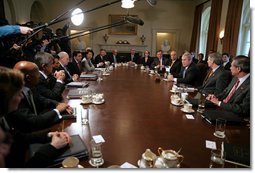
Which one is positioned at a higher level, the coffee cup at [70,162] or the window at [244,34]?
the window at [244,34]

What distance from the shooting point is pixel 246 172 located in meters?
1.02

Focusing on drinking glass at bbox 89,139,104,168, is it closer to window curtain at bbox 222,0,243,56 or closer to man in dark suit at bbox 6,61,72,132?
man in dark suit at bbox 6,61,72,132

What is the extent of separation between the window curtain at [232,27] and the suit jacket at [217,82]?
3.08 meters

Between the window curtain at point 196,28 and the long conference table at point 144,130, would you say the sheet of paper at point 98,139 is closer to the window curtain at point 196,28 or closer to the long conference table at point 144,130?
the long conference table at point 144,130

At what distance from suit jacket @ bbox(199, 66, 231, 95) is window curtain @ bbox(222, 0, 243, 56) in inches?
121

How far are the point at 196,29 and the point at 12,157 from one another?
27.8 ft

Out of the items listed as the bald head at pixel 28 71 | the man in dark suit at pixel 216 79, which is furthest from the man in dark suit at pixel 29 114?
the man in dark suit at pixel 216 79

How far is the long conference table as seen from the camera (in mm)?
1110

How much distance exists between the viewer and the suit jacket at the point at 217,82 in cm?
275

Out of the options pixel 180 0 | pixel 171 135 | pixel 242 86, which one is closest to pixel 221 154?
pixel 171 135

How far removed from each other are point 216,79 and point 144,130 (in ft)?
5.95

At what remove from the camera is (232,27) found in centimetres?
565

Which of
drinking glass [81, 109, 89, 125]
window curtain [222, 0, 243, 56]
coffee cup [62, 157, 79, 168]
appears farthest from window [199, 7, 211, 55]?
coffee cup [62, 157, 79, 168]

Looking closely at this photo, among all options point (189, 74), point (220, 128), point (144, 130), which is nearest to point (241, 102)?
point (220, 128)
